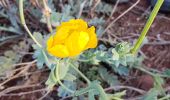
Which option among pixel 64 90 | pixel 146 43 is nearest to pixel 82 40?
pixel 64 90

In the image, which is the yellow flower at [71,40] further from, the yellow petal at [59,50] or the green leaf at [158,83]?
the green leaf at [158,83]

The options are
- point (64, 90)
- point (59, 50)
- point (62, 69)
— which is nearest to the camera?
point (59, 50)

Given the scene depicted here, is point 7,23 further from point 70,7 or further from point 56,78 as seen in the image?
point 56,78

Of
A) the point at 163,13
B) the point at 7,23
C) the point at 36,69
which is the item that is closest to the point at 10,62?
the point at 36,69

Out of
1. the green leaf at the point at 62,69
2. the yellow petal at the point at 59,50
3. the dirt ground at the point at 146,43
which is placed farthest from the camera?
the dirt ground at the point at 146,43

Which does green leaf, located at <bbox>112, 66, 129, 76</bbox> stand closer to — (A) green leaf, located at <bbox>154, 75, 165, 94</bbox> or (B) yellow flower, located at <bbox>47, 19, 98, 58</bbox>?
(A) green leaf, located at <bbox>154, 75, 165, 94</bbox>

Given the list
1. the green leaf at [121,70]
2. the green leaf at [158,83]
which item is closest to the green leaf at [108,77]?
the green leaf at [121,70]

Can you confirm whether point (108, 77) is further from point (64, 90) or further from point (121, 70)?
point (64, 90)

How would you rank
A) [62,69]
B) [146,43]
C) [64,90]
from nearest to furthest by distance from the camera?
[62,69] → [64,90] → [146,43]
